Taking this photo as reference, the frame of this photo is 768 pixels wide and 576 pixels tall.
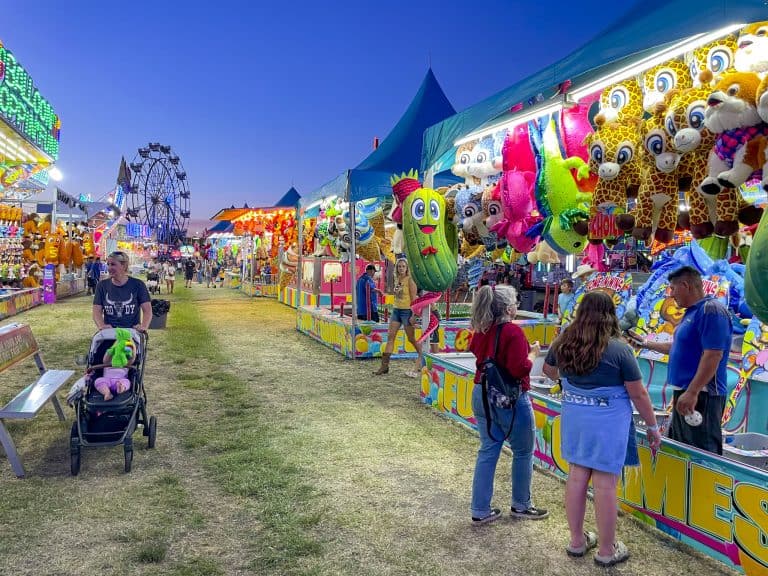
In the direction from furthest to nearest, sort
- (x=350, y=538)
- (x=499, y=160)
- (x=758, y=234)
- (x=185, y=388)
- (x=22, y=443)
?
(x=185, y=388), (x=499, y=160), (x=22, y=443), (x=350, y=538), (x=758, y=234)

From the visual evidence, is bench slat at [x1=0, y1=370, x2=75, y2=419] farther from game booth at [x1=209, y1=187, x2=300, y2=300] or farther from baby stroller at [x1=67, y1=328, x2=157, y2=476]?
game booth at [x1=209, y1=187, x2=300, y2=300]

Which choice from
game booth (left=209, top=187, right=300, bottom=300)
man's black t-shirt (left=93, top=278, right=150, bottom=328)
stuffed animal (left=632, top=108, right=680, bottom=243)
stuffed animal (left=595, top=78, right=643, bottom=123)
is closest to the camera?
stuffed animal (left=632, top=108, right=680, bottom=243)

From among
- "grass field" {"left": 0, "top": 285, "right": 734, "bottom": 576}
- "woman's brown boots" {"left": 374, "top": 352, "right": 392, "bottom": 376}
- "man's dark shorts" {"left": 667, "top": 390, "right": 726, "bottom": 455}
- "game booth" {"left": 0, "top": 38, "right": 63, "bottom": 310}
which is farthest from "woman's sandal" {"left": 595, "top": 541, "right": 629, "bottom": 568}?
"game booth" {"left": 0, "top": 38, "right": 63, "bottom": 310}

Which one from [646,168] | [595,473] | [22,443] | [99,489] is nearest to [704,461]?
[595,473]

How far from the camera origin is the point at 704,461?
120 inches

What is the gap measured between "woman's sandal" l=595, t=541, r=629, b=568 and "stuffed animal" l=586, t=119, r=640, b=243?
1748 mm

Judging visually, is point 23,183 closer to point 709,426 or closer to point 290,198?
point 290,198

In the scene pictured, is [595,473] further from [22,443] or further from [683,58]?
[22,443]

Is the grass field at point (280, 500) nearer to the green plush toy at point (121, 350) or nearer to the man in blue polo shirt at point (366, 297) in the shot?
the green plush toy at point (121, 350)

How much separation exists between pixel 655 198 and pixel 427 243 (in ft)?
7.50

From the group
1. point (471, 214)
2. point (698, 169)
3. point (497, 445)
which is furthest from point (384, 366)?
point (698, 169)

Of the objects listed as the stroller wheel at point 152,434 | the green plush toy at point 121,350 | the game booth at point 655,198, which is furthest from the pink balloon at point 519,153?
the stroller wheel at point 152,434

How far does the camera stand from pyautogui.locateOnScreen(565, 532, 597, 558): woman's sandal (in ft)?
10.1

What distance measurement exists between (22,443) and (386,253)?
253 inches
